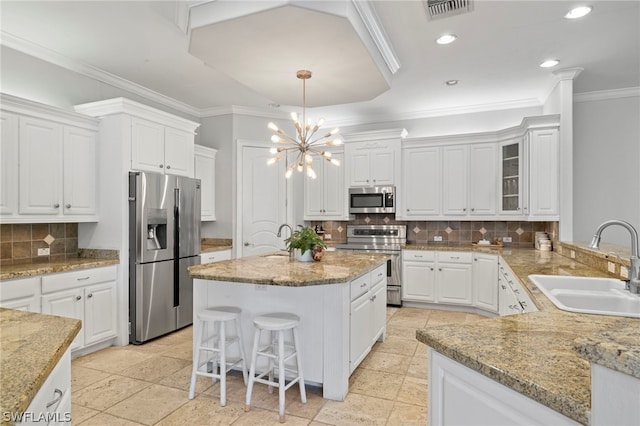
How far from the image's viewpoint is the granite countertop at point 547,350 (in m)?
0.73

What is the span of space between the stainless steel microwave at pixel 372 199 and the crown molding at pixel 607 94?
2.58 m

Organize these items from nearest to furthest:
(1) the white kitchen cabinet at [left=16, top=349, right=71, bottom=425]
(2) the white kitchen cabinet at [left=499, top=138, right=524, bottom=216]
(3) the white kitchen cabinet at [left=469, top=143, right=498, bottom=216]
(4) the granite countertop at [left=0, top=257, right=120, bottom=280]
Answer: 1. (1) the white kitchen cabinet at [left=16, top=349, right=71, bottom=425]
2. (4) the granite countertop at [left=0, top=257, right=120, bottom=280]
3. (2) the white kitchen cabinet at [left=499, top=138, right=524, bottom=216]
4. (3) the white kitchen cabinet at [left=469, top=143, right=498, bottom=216]

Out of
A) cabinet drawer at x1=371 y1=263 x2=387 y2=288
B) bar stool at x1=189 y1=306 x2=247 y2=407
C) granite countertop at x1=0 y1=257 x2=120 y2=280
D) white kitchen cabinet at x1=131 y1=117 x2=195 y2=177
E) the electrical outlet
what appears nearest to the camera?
the electrical outlet

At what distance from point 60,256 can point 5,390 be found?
3.34m

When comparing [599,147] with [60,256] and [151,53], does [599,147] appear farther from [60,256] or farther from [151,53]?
[60,256]

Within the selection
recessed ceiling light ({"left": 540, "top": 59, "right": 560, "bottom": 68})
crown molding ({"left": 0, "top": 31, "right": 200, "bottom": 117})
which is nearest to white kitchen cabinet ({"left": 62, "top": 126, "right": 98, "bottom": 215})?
crown molding ({"left": 0, "top": 31, "right": 200, "bottom": 117})

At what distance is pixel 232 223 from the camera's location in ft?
17.6

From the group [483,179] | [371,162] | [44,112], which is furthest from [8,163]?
[483,179]

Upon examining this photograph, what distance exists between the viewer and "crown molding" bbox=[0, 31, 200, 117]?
3.32m

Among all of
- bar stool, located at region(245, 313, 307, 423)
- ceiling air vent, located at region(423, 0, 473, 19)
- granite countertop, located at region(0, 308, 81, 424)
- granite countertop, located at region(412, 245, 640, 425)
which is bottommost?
bar stool, located at region(245, 313, 307, 423)

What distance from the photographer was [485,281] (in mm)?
4617

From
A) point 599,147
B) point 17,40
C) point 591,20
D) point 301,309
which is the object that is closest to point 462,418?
point 301,309

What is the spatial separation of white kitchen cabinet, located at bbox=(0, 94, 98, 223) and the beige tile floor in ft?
4.60

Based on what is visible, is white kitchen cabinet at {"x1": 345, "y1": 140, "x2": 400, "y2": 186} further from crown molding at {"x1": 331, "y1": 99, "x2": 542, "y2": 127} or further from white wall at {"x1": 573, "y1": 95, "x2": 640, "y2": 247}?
white wall at {"x1": 573, "y1": 95, "x2": 640, "y2": 247}
